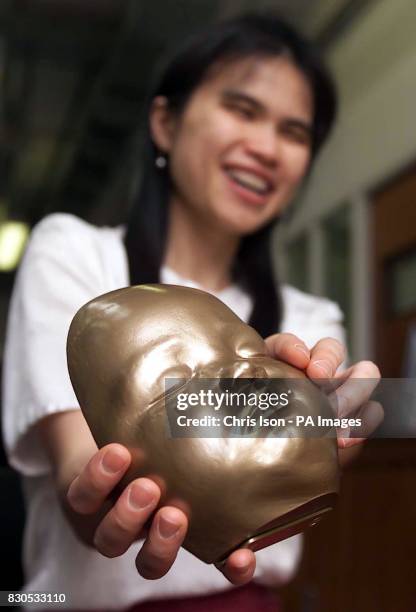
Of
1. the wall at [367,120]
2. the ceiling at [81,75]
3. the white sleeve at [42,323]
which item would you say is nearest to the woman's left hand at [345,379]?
the white sleeve at [42,323]

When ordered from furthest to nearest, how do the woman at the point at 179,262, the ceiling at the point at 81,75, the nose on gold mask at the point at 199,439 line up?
1. the ceiling at the point at 81,75
2. the woman at the point at 179,262
3. the nose on gold mask at the point at 199,439

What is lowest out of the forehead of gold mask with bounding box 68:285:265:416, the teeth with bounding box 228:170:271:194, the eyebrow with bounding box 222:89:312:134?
the forehead of gold mask with bounding box 68:285:265:416

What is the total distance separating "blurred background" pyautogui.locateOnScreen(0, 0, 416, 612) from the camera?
36 cm

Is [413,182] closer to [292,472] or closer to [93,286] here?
[93,286]

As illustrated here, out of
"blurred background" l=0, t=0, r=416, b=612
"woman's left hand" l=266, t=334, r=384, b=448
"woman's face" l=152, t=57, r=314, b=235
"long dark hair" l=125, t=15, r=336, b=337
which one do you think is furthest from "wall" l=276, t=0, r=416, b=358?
"woman's left hand" l=266, t=334, r=384, b=448

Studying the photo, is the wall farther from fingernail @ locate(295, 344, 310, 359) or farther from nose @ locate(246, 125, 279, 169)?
fingernail @ locate(295, 344, 310, 359)

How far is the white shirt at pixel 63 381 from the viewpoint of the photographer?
1.07ft

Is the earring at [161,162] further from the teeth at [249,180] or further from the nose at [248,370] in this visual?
the nose at [248,370]

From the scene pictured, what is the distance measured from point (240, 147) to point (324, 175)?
959 millimetres

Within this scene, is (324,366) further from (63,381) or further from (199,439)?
(63,381)

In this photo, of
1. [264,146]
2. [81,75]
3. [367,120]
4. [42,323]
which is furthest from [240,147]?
[81,75]

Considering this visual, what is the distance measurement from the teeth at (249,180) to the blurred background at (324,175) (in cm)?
9

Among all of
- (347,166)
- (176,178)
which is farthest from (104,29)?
(176,178)

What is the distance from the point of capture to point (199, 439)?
0.64ft
